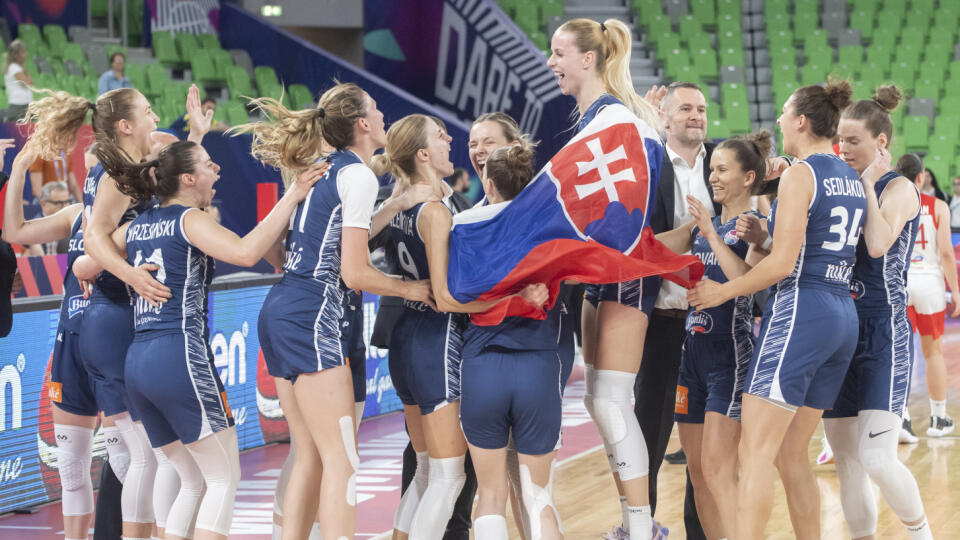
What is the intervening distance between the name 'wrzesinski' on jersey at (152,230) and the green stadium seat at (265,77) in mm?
12023

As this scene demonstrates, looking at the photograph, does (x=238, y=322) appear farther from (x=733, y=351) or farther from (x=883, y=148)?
(x=883, y=148)

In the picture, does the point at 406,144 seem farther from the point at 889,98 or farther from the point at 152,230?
the point at 889,98

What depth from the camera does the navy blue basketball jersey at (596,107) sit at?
3.85 meters

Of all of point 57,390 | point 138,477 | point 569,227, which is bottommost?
point 138,477

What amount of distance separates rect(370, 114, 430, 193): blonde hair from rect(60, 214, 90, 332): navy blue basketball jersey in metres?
1.35

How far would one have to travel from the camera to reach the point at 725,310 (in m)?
4.05

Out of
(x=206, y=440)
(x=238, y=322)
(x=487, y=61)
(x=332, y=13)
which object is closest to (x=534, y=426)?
(x=206, y=440)

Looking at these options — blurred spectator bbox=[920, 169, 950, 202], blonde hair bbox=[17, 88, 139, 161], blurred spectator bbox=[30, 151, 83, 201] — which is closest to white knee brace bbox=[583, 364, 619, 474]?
blonde hair bbox=[17, 88, 139, 161]

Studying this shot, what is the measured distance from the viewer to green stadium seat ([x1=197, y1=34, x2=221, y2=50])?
628 inches

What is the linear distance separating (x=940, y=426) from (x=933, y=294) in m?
0.92

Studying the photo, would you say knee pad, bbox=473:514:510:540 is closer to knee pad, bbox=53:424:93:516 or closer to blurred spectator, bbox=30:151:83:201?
knee pad, bbox=53:424:93:516

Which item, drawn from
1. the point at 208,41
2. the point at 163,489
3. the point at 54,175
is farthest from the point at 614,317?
the point at 208,41

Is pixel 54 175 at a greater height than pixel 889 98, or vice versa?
pixel 889 98

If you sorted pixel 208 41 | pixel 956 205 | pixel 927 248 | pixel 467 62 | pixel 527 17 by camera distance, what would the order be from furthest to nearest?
pixel 527 17 < pixel 208 41 < pixel 467 62 < pixel 956 205 < pixel 927 248
